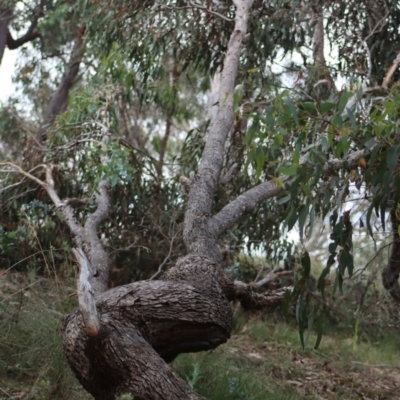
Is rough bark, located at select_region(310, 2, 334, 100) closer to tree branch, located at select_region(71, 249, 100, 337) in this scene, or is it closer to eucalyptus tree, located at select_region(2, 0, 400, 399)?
eucalyptus tree, located at select_region(2, 0, 400, 399)

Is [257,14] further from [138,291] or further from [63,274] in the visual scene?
[138,291]

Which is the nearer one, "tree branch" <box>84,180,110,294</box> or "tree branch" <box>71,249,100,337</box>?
"tree branch" <box>71,249,100,337</box>

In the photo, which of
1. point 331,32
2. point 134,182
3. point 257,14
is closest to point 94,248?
point 134,182

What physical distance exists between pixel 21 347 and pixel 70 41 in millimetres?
10055

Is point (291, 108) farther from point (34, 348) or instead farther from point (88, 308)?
point (34, 348)

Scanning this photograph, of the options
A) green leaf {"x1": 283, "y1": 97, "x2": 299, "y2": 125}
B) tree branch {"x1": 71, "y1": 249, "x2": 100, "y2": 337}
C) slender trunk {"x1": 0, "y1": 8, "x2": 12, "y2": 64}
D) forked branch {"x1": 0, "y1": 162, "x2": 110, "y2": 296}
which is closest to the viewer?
tree branch {"x1": 71, "y1": 249, "x2": 100, "y2": 337}

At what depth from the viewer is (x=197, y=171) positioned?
5348 millimetres

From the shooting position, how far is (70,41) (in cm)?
1371

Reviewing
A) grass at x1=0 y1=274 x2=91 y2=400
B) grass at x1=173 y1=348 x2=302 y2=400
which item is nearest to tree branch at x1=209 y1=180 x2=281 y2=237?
grass at x1=173 y1=348 x2=302 y2=400

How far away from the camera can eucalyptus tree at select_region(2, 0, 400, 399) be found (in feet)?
11.4

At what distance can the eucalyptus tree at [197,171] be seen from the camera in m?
3.48

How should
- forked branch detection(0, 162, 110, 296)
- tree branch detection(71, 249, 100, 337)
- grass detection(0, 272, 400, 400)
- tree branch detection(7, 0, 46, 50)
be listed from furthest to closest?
tree branch detection(7, 0, 46, 50), forked branch detection(0, 162, 110, 296), grass detection(0, 272, 400, 400), tree branch detection(71, 249, 100, 337)

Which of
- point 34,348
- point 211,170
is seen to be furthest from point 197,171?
point 34,348

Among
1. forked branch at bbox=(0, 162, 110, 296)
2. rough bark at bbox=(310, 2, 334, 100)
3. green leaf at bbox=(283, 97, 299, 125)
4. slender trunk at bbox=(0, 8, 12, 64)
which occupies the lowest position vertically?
forked branch at bbox=(0, 162, 110, 296)
